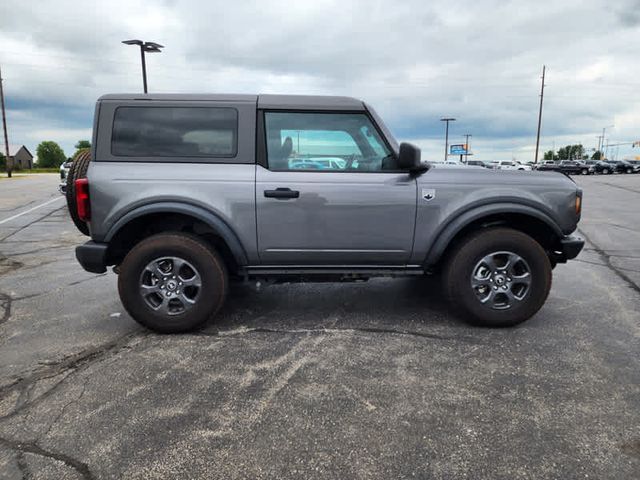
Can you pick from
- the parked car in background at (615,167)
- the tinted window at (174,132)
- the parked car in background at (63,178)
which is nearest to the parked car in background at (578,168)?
the parked car in background at (615,167)

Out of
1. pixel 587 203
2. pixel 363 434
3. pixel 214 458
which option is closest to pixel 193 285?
pixel 214 458

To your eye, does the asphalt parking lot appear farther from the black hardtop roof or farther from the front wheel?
the black hardtop roof

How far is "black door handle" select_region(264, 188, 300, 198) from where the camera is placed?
3.45m

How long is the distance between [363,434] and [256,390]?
762 millimetres

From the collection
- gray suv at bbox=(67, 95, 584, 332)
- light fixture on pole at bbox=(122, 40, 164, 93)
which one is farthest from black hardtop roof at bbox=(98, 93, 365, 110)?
light fixture on pole at bbox=(122, 40, 164, 93)

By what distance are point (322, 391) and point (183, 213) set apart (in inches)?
69.0

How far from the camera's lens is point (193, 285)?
3555mm

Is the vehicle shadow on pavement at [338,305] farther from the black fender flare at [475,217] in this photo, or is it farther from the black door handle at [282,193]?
the black door handle at [282,193]

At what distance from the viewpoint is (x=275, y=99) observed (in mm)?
3641

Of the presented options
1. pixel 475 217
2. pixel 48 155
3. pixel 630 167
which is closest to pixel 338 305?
pixel 475 217

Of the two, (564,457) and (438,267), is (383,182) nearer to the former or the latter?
A: (438,267)

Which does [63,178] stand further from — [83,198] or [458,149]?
[458,149]

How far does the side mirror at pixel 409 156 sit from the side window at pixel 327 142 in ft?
0.56

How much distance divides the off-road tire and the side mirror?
1.68 metres
